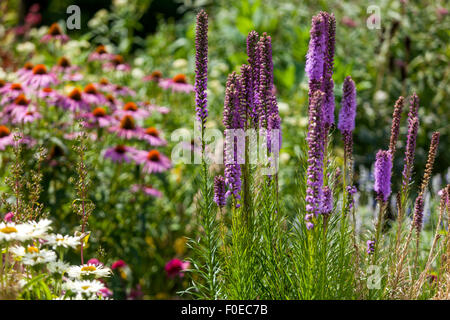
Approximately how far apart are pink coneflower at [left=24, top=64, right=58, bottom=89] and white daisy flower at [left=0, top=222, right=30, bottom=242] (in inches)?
86.5

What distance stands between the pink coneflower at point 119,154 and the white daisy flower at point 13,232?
1816 mm

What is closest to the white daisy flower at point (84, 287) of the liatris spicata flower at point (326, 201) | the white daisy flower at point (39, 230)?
the white daisy flower at point (39, 230)

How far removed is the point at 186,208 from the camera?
14.1 feet

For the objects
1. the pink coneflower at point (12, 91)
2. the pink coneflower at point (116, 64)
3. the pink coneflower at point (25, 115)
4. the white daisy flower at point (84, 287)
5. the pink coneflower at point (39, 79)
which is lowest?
the white daisy flower at point (84, 287)

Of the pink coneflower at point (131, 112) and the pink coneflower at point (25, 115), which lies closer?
the pink coneflower at point (25, 115)

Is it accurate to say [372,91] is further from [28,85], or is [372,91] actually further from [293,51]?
[28,85]

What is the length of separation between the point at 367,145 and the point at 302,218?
143 inches

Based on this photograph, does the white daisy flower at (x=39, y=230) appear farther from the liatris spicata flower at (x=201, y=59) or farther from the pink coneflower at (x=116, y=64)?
the pink coneflower at (x=116, y=64)

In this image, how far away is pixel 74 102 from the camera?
3697mm

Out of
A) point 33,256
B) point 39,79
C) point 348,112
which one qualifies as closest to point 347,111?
point 348,112

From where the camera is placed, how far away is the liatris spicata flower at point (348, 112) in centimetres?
192

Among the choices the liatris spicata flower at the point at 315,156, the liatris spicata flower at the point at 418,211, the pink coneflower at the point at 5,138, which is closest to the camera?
the liatris spicata flower at the point at 315,156

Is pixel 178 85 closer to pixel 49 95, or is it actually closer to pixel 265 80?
pixel 49 95
